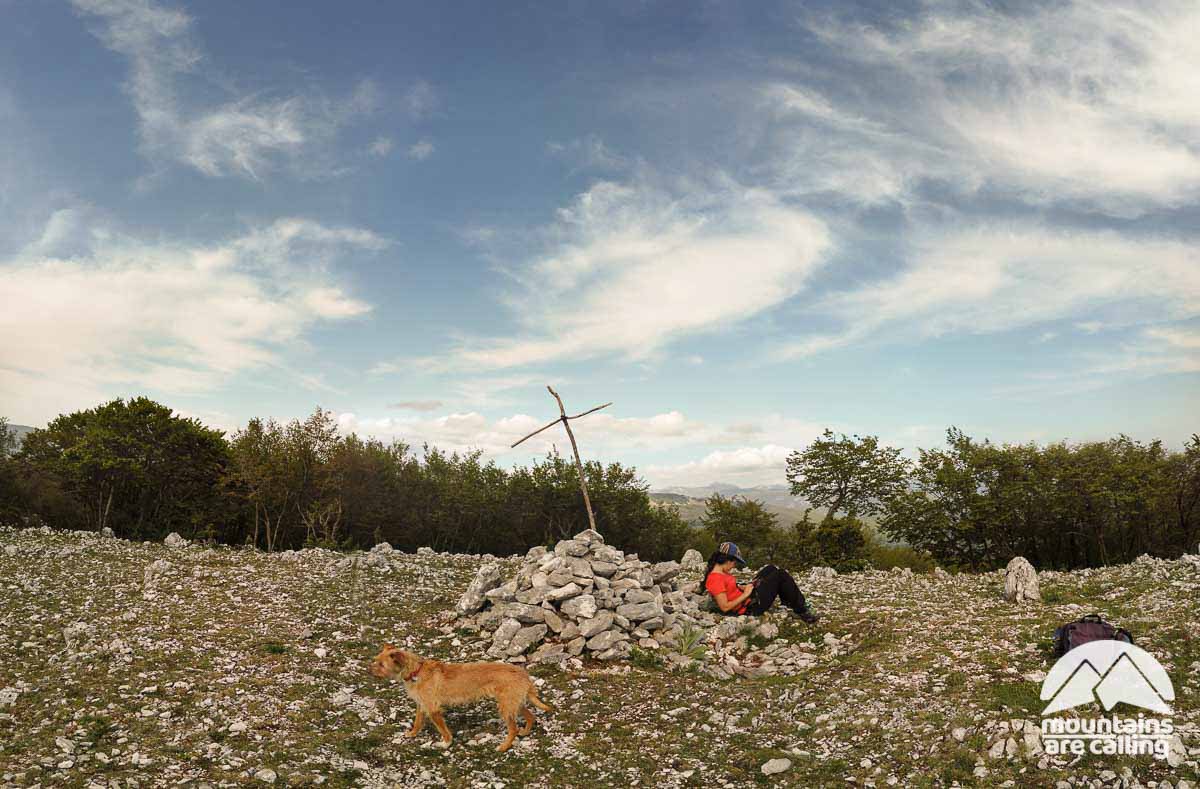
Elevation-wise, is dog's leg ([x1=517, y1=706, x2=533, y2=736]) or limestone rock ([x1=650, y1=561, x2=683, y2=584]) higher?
limestone rock ([x1=650, y1=561, x2=683, y2=584])

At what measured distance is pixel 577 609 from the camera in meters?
14.7

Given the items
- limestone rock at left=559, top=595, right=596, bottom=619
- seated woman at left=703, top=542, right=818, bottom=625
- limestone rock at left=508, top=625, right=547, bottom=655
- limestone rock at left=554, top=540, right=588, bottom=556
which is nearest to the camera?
limestone rock at left=508, top=625, right=547, bottom=655

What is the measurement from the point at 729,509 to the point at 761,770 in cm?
4259

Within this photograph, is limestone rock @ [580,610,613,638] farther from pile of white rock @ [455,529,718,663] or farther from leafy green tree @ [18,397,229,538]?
leafy green tree @ [18,397,229,538]

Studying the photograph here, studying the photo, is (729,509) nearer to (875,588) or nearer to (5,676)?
(875,588)

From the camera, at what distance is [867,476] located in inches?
1850

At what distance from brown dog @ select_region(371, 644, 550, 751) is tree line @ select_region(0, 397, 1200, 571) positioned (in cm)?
2475

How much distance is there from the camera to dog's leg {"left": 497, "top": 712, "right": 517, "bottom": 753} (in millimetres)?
9633

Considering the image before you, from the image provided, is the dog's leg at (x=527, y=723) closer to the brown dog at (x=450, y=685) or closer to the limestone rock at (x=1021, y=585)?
the brown dog at (x=450, y=685)

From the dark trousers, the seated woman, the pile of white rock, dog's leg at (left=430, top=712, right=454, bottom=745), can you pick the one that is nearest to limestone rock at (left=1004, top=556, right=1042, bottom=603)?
the seated woman

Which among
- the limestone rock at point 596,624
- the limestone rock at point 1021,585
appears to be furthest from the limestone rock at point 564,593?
the limestone rock at point 1021,585

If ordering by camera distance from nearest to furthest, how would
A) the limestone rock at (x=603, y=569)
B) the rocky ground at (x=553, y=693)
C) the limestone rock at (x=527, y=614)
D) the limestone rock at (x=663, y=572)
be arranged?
the rocky ground at (x=553, y=693)
the limestone rock at (x=527, y=614)
the limestone rock at (x=603, y=569)
the limestone rock at (x=663, y=572)

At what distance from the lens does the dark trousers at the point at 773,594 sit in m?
15.7

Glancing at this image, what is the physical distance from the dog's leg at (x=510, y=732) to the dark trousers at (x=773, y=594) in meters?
7.71
